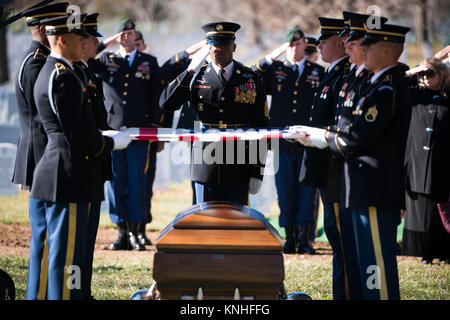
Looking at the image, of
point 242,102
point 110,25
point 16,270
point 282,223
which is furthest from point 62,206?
point 110,25

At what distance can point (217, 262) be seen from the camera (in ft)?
13.9

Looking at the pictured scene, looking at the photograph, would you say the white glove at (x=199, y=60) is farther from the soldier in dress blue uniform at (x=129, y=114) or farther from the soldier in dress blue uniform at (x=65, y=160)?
the soldier in dress blue uniform at (x=129, y=114)

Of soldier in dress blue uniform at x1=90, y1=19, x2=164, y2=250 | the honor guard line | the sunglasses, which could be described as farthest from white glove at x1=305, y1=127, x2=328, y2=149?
soldier in dress blue uniform at x1=90, y1=19, x2=164, y2=250

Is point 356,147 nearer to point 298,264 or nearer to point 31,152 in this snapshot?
point 31,152

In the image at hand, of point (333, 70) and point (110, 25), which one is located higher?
point (110, 25)

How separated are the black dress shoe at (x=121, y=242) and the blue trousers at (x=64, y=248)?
3.71m

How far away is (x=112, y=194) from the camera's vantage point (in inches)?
324

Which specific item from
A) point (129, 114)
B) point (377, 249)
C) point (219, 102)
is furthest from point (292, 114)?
point (377, 249)

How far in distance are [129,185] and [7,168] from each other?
171 inches

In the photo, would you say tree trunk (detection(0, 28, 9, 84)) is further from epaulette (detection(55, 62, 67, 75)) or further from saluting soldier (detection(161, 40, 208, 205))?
epaulette (detection(55, 62, 67, 75))

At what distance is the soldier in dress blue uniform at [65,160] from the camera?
436 centimetres

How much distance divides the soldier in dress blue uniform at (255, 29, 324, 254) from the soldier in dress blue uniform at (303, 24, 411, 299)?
3720 mm

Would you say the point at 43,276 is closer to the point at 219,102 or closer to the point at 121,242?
the point at 219,102

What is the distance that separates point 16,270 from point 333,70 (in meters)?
3.56
